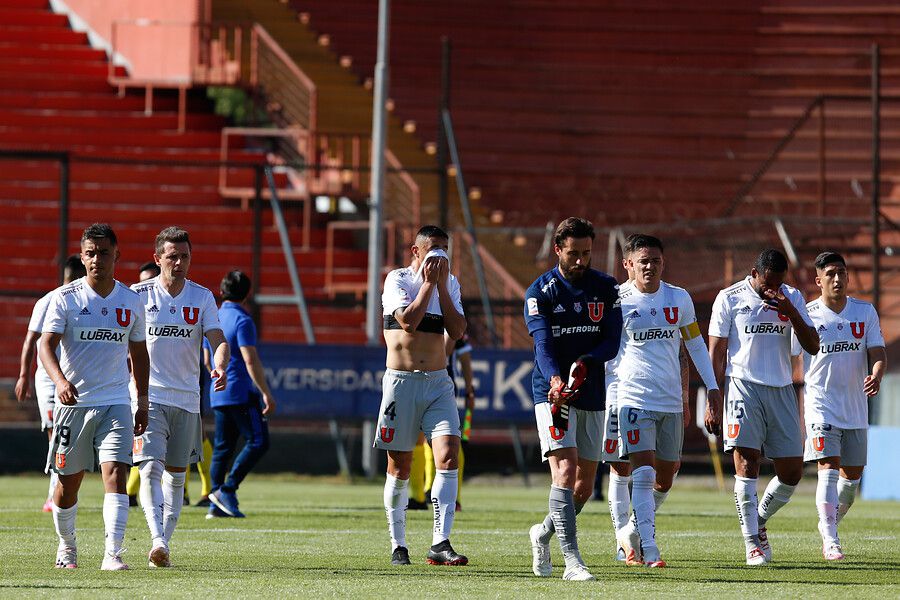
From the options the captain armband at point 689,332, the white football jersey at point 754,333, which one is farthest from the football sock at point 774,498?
the captain armband at point 689,332

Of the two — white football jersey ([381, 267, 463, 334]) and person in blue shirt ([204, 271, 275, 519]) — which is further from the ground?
white football jersey ([381, 267, 463, 334])

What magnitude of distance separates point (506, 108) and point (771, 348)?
21.1 m

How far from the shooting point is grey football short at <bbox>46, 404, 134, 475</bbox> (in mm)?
9297

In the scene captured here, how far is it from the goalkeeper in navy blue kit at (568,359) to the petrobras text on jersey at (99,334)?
2.34m

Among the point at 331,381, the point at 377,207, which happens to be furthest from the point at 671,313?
the point at 377,207

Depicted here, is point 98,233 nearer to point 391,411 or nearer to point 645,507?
point 391,411

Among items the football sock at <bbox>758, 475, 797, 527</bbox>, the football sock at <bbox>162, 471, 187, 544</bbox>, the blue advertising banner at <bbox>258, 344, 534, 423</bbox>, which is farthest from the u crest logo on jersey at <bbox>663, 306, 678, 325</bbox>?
the blue advertising banner at <bbox>258, 344, 534, 423</bbox>

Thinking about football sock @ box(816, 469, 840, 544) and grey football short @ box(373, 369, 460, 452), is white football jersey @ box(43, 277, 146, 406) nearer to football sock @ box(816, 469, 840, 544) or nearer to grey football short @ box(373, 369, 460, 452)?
grey football short @ box(373, 369, 460, 452)

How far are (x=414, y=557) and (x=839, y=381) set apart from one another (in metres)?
3.19

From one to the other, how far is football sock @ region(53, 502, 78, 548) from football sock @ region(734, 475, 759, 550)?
402 centimetres

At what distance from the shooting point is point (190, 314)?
1013 cm

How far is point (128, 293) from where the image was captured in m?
9.48

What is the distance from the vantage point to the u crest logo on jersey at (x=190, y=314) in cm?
1013

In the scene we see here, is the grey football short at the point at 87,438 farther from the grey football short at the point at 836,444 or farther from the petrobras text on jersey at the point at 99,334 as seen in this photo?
the grey football short at the point at 836,444
